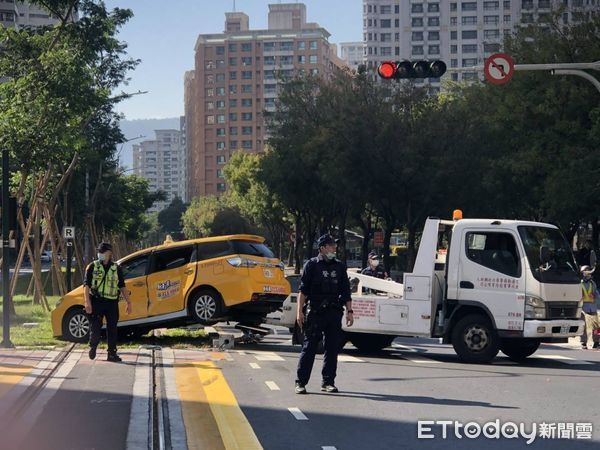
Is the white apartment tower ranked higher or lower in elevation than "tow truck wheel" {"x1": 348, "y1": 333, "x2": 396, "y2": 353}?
higher

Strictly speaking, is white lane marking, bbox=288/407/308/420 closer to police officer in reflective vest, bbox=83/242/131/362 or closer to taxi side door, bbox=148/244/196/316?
police officer in reflective vest, bbox=83/242/131/362

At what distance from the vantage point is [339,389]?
1180 cm

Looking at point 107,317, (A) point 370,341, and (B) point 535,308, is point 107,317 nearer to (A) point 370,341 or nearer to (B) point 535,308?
(A) point 370,341

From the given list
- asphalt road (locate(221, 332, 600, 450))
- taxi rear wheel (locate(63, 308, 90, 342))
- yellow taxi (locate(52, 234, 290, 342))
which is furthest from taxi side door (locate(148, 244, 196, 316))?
asphalt road (locate(221, 332, 600, 450))

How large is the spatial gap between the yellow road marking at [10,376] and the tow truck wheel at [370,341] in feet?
18.7

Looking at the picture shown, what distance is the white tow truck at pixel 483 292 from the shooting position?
14906mm

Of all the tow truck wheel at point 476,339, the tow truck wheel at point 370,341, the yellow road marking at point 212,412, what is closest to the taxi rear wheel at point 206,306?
the tow truck wheel at point 370,341

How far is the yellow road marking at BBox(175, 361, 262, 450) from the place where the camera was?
851 centimetres

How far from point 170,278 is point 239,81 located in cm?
16363

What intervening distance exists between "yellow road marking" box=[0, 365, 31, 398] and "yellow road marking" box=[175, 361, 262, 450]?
2.01 m

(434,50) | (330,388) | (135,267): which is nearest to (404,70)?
(135,267)

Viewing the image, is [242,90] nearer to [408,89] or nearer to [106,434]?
[408,89]

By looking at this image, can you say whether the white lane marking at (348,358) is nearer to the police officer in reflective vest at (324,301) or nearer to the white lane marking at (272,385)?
the white lane marking at (272,385)

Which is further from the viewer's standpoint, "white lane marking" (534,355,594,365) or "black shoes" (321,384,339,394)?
"white lane marking" (534,355,594,365)
